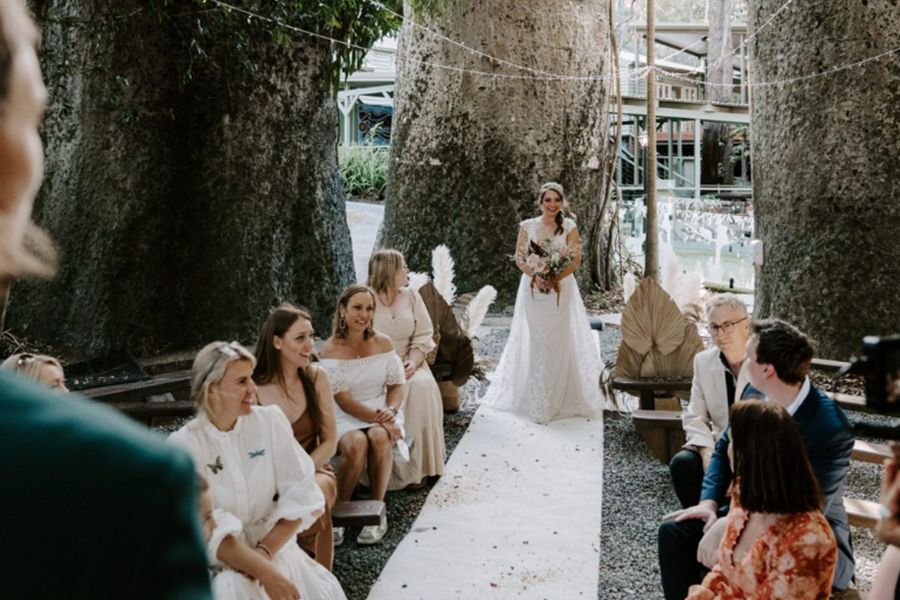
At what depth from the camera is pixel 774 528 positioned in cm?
339

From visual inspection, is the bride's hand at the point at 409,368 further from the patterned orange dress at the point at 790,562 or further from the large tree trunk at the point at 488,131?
the large tree trunk at the point at 488,131

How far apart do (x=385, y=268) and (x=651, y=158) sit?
25.9 feet

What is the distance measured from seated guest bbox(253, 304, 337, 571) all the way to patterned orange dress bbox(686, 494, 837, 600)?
2124 mm

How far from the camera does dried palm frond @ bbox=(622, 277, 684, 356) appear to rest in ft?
23.7

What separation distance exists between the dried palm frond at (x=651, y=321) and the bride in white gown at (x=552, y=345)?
83 cm

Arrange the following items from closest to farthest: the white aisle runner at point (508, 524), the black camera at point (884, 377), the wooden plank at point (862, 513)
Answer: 1. the black camera at point (884, 377)
2. the wooden plank at point (862, 513)
3. the white aisle runner at point (508, 524)

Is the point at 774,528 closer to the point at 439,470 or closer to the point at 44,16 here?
the point at 439,470

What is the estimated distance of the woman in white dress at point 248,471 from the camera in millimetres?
3719

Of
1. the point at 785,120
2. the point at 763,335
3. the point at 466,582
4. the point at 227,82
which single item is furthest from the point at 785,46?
the point at 466,582

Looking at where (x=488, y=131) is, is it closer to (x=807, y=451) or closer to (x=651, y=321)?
(x=651, y=321)

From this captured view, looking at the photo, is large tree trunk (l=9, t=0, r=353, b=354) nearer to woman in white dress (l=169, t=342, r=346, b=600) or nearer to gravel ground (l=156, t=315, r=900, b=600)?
gravel ground (l=156, t=315, r=900, b=600)

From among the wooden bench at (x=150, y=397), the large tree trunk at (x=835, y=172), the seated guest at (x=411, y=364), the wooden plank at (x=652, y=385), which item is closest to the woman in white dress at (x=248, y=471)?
the wooden bench at (x=150, y=397)

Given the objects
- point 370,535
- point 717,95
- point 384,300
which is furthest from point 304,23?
point 717,95

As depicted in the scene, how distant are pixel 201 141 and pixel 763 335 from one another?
19.0 feet
